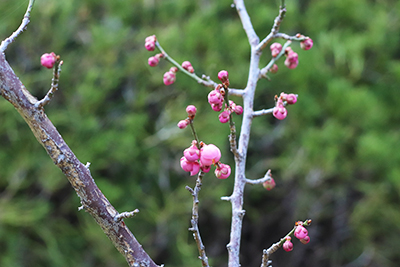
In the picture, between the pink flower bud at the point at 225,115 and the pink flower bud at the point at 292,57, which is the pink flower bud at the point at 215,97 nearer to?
the pink flower bud at the point at 225,115

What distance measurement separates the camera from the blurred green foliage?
4.46 feet

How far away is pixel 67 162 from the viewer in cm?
35

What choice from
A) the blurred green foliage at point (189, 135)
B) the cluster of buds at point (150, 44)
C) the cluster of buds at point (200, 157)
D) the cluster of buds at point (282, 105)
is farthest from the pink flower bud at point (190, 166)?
the blurred green foliage at point (189, 135)

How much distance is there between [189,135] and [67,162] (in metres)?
1.11

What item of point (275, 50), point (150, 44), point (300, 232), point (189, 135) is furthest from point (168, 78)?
point (189, 135)

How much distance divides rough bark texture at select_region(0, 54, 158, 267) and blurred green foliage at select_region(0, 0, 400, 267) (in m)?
0.97

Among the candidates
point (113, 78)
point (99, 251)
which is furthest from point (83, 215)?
point (113, 78)

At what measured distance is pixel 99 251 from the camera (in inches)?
52.9

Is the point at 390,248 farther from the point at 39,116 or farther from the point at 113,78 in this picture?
the point at 39,116

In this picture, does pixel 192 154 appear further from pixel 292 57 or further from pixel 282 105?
pixel 292 57

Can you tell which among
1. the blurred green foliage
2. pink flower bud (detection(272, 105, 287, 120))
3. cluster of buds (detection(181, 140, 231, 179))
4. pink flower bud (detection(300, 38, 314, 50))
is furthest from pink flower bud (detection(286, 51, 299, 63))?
the blurred green foliage

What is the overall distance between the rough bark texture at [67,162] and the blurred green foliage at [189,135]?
97 centimetres

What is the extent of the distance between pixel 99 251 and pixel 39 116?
1.12 m

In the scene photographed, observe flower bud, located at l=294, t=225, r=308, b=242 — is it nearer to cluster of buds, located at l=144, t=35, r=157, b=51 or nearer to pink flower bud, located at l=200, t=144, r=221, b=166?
pink flower bud, located at l=200, t=144, r=221, b=166
